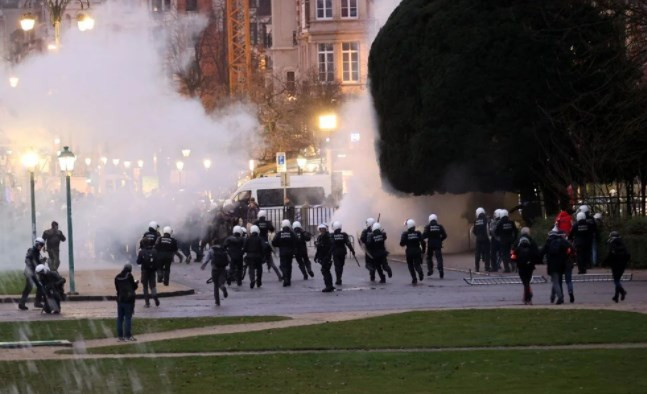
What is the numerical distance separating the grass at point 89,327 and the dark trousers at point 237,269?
8953 millimetres

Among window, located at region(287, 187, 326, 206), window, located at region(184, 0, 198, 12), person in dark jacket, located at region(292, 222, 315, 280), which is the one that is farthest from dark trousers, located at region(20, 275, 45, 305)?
window, located at region(184, 0, 198, 12)

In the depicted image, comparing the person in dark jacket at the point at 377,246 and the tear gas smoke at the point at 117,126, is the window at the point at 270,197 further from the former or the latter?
the person in dark jacket at the point at 377,246

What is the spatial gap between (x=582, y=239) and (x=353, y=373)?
19.2 meters

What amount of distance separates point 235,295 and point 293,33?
70.6 metres

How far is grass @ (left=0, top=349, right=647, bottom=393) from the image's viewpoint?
21.5 m

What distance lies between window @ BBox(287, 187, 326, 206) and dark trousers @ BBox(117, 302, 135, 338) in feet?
115

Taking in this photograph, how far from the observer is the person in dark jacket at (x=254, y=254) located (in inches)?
1650

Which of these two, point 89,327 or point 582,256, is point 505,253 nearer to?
point 582,256

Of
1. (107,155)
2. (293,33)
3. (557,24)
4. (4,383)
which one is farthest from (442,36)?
(293,33)

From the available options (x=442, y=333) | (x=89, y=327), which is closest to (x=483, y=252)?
(x=89, y=327)

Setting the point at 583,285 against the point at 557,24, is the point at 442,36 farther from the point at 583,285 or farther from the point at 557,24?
the point at 583,285

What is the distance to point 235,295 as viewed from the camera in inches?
1578

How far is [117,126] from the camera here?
5853 centimetres

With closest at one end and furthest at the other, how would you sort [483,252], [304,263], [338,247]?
[338,247]
[483,252]
[304,263]
